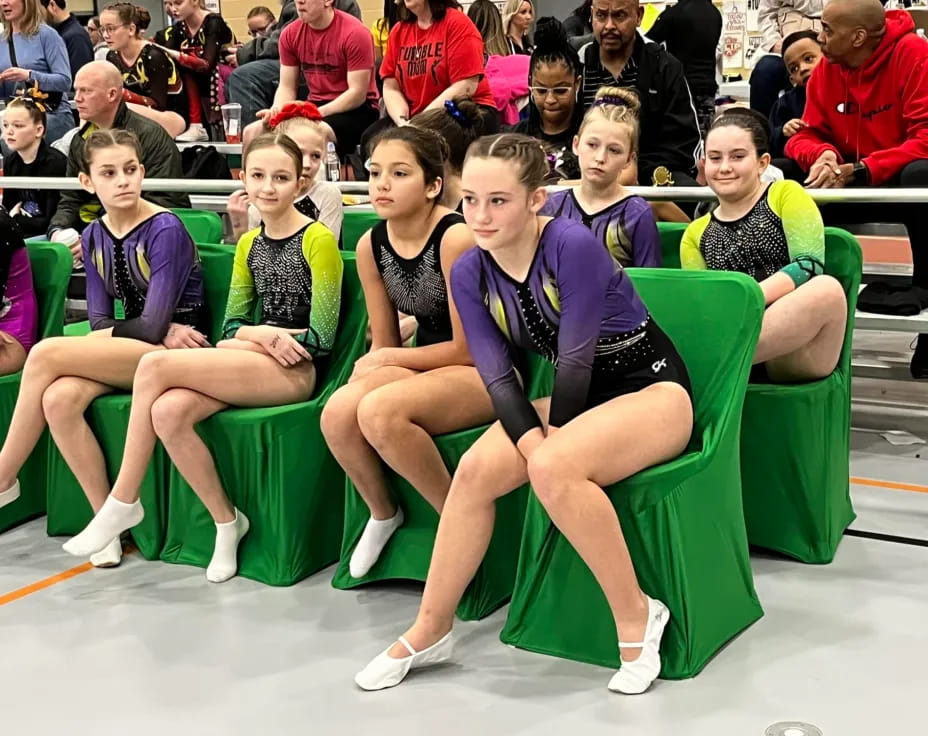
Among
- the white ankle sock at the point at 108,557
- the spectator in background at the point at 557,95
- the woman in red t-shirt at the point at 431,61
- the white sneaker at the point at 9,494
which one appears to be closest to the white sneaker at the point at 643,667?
the white ankle sock at the point at 108,557

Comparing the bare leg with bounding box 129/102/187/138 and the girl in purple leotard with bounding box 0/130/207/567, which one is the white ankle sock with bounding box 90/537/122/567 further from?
the bare leg with bounding box 129/102/187/138

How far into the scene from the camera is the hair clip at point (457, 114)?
11.5 ft

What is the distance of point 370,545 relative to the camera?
2.99 meters

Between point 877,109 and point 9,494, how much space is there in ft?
10.1

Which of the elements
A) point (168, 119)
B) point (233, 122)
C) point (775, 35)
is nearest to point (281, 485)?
point (168, 119)

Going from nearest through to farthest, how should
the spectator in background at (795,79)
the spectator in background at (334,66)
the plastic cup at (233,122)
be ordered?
the spectator in background at (795,79)
the spectator in background at (334,66)
the plastic cup at (233,122)

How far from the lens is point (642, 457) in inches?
96.2

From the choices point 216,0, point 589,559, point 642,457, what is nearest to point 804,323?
point 642,457

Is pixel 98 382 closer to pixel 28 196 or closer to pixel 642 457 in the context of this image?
pixel 642 457

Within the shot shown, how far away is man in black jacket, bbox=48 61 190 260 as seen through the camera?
4656 mm

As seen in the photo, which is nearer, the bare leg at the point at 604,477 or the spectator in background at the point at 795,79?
the bare leg at the point at 604,477

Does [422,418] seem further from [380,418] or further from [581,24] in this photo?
[581,24]

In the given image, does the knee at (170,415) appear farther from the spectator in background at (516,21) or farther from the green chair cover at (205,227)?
the spectator in background at (516,21)

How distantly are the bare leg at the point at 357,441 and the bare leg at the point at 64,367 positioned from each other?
70 cm
